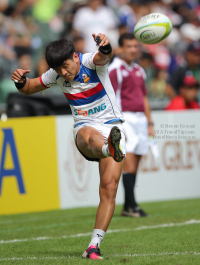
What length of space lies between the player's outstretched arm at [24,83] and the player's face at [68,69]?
0.47 metres

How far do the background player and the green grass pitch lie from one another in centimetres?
45

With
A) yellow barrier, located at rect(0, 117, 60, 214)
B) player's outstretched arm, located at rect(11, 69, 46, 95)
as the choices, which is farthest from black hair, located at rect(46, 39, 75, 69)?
yellow barrier, located at rect(0, 117, 60, 214)

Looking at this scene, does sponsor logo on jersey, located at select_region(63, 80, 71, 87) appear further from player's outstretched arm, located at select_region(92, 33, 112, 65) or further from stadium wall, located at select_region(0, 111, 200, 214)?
stadium wall, located at select_region(0, 111, 200, 214)

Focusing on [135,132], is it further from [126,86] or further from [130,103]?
[126,86]

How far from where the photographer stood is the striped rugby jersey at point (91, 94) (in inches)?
202

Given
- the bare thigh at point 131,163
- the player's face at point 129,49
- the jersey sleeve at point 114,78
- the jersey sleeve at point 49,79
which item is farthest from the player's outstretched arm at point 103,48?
the bare thigh at point 131,163

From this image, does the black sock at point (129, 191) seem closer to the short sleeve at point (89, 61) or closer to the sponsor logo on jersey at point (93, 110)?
the sponsor logo on jersey at point (93, 110)

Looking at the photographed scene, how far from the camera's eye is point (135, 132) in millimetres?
8312

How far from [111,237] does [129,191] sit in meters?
1.98

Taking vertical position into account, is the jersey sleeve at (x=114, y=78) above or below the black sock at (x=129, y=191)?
above

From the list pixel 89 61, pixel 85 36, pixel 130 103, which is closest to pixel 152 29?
pixel 89 61

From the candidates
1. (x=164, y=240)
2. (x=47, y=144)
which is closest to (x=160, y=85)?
(x=47, y=144)

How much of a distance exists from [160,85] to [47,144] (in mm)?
5278

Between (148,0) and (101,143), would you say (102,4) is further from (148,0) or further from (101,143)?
(101,143)
